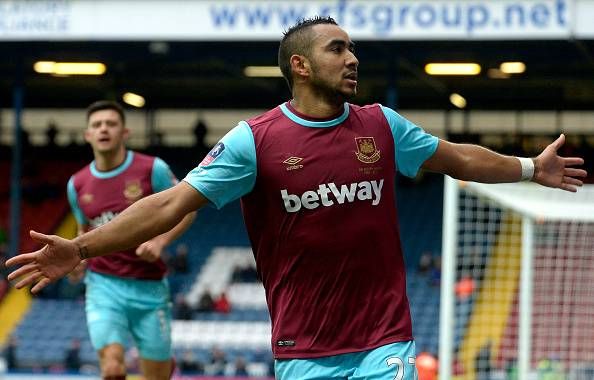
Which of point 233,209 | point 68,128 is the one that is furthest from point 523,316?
point 68,128

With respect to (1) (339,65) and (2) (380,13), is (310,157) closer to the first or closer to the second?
(1) (339,65)

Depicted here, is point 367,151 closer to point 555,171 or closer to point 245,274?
point 555,171

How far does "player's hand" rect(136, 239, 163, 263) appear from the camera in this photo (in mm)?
8734

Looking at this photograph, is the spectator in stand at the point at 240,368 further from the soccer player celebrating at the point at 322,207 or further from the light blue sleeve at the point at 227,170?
the light blue sleeve at the point at 227,170

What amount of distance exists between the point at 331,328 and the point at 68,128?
3005cm

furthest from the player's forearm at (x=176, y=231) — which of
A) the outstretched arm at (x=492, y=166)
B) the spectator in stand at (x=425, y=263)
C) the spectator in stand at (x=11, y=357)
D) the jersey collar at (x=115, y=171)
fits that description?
the spectator in stand at (x=425, y=263)

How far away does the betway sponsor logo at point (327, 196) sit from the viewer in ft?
18.2

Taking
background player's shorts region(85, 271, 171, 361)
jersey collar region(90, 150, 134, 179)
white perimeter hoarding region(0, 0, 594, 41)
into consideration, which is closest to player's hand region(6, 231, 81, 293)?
background player's shorts region(85, 271, 171, 361)

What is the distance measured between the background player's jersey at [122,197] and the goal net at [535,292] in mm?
2938

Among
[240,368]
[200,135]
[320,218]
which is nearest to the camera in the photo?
[320,218]

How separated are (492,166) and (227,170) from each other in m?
1.36

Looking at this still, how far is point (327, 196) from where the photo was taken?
5.57 m

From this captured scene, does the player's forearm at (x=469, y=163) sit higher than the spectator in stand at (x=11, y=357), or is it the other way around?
the player's forearm at (x=469, y=163)

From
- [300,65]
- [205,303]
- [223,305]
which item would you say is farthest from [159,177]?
[223,305]
